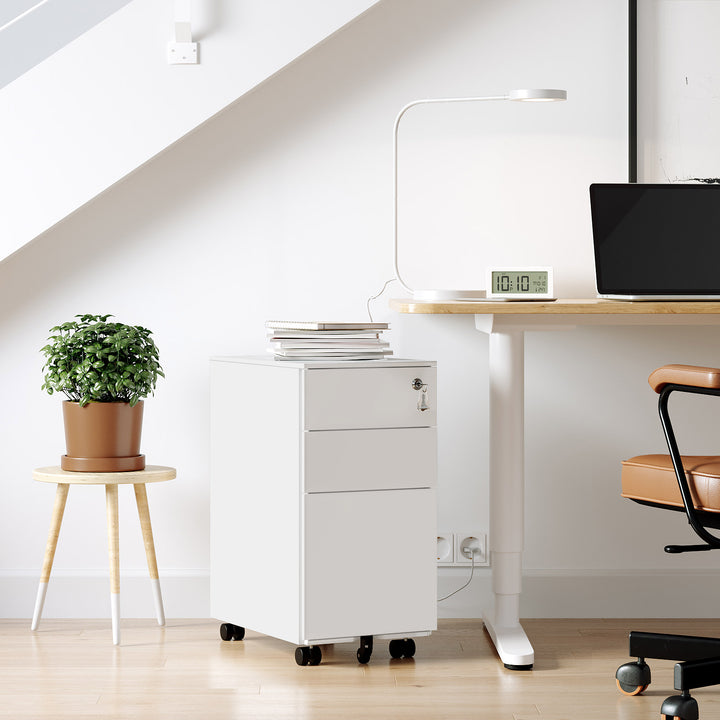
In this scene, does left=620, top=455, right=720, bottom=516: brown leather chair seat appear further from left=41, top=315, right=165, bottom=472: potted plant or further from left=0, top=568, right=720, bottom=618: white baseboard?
left=41, top=315, right=165, bottom=472: potted plant

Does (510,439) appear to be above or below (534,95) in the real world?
below

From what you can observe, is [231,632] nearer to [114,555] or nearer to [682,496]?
[114,555]

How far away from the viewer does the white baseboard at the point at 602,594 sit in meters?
3.25

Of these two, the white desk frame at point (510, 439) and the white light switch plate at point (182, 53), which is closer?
the white desk frame at point (510, 439)

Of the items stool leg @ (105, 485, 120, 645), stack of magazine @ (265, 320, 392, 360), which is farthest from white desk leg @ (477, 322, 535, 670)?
stool leg @ (105, 485, 120, 645)

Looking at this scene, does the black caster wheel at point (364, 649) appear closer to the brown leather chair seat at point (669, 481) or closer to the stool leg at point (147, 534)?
the stool leg at point (147, 534)

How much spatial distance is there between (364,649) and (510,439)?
25.7 inches

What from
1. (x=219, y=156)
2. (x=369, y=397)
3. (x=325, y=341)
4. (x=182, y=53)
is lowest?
(x=369, y=397)

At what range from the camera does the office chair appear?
218 centimetres

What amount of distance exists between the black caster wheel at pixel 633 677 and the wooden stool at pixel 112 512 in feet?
4.18

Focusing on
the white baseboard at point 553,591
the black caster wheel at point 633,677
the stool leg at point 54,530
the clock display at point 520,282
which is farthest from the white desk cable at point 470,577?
the stool leg at point 54,530

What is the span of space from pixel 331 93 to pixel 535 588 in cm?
160

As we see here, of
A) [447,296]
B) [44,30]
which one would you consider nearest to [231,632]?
[447,296]

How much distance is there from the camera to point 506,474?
2.85 m
